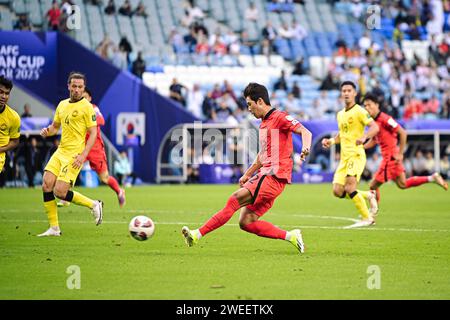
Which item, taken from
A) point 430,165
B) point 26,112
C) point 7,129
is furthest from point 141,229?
point 430,165

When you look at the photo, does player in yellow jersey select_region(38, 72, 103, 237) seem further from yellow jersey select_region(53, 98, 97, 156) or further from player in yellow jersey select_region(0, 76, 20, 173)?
player in yellow jersey select_region(0, 76, 20, 173)

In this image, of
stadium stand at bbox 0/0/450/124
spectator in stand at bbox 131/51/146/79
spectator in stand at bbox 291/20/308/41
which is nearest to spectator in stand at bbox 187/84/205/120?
stadium stand at bbox 0/0/450/124

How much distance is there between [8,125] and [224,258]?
4.45 meters

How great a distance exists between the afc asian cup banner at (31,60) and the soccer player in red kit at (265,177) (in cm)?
1948

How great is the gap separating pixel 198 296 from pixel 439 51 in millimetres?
36095

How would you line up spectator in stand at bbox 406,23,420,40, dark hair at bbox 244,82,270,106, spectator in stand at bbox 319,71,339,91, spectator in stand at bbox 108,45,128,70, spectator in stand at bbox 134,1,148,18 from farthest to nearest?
1. spectator in stand at bbox 406,23,420,40
2. spectator in stand at bbox 319,71,339,91
3. spectator in stand at bbox 134,1,148,18
4. spectator in stand at bbox 108,45,128,70
5. dark hair at bbox 244,82,270,106

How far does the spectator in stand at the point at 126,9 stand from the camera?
36094 mm

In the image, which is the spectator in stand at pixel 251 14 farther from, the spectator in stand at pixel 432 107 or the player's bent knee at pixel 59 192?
the player's bent knee at pixel 59 192

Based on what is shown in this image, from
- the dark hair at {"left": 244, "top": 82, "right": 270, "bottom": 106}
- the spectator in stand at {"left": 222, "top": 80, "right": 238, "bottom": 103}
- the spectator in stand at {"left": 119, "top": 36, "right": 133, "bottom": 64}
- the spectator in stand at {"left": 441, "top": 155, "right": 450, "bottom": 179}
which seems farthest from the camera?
the spectator in stand at {"left": 441, "top": 155, "right": 450, "bottom": 179}

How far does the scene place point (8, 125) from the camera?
14648 mm

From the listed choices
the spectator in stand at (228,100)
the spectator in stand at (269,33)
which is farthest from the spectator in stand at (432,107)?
the spectator in stand at (228,100)

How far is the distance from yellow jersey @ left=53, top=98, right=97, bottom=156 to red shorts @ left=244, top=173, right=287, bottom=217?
3457mm

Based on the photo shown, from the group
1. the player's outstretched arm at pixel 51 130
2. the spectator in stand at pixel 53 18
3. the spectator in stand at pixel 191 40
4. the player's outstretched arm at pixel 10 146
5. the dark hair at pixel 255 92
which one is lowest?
the player's outstretched arm at pixel 10 146

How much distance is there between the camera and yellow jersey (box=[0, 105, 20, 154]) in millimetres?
14633
